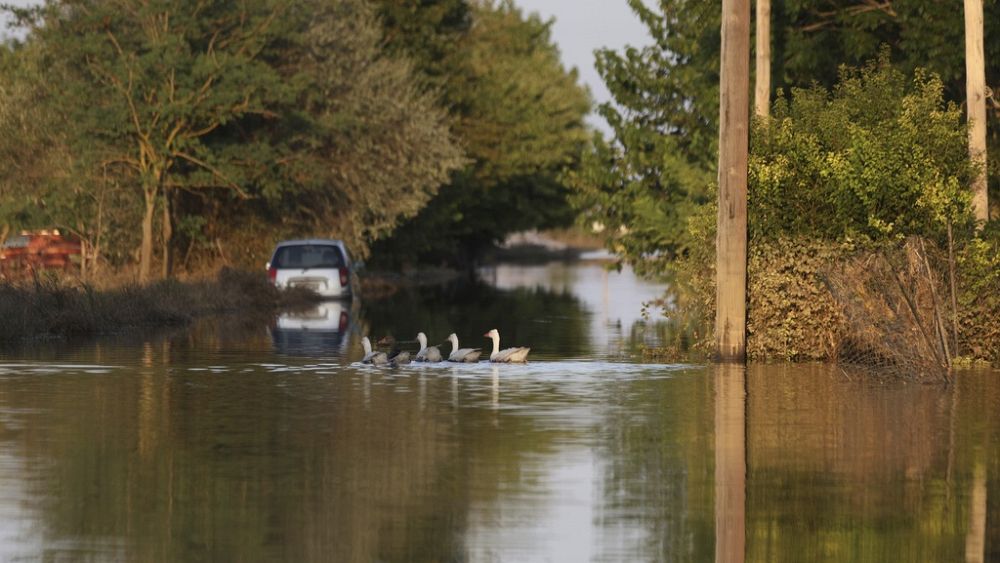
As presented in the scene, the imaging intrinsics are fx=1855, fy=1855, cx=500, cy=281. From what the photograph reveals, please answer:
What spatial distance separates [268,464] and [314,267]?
2921 centimetres

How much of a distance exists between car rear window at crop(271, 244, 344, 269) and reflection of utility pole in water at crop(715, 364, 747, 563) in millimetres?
22415

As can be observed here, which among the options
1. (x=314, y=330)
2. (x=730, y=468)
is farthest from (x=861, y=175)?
(x=730, y=468)

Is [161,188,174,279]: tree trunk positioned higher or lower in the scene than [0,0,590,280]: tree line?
lower

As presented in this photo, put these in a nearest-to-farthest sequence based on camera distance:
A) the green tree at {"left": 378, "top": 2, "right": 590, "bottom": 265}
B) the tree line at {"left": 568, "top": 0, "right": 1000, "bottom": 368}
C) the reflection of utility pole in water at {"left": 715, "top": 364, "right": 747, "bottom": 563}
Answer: the reflection of utility pole in water at {"left": 715, "top": 364, "right": 747, "bottom": 563}, the tree line at {"left": 568, "top": 0, "right": 1000, "bottom": 368}, the green tree at {"left": 378, "top": 2, "right": 590, "bottom": 265}

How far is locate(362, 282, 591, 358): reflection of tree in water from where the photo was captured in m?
29.9

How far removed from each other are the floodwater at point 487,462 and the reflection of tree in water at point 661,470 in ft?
0.10

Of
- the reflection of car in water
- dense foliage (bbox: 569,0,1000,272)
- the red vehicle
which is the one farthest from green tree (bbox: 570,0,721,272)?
the red vehicle

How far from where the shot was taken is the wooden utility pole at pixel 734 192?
23312 millimetres

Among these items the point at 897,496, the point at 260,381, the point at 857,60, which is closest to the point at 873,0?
the point at 857,60

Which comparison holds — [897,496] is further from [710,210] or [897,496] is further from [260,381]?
[710,210]

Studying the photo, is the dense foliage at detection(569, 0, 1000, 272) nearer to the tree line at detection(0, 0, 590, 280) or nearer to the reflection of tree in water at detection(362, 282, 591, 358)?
the reflection of tree in water at detection(362, 282, 591, 358)

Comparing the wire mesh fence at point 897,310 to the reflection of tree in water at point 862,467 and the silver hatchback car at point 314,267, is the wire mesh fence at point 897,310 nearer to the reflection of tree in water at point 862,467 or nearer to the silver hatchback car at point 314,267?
the reflection of tree in water at point 862,467

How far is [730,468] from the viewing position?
43.0 ft

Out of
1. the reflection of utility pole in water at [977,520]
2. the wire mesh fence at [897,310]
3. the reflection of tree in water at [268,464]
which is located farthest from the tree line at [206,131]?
the reflection of utility pole in water at [977,520]
